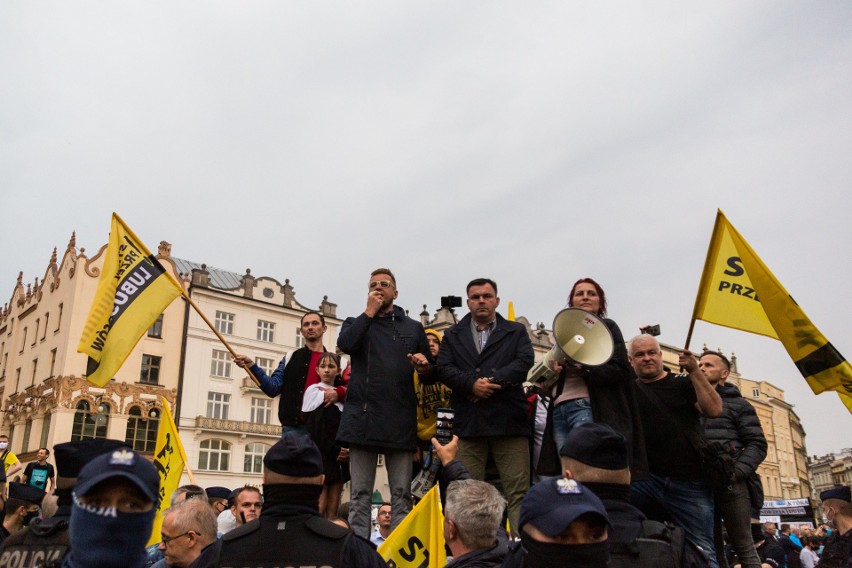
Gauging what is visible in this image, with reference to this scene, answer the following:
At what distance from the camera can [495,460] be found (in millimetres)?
5930

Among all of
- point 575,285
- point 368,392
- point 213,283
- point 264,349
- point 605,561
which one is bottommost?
point 605,561

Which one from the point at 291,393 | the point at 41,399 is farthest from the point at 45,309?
the point at 291,393

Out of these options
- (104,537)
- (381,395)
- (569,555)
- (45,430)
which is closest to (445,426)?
(381,395)

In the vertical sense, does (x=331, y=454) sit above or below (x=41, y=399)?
below

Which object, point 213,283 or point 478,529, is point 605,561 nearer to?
point 478,529

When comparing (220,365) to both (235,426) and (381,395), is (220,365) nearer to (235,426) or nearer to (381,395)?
(235,426)

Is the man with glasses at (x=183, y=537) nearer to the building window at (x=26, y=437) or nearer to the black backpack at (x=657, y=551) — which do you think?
the black backpack at (x=657, y=551)

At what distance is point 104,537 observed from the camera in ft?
8.87

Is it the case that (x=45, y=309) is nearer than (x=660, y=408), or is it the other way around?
(x=660, y=408)

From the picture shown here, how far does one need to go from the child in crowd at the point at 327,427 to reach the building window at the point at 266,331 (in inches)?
1636

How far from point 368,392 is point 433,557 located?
5.65 feet

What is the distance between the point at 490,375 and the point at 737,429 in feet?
7.62

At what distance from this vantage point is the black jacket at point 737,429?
6.20 metres

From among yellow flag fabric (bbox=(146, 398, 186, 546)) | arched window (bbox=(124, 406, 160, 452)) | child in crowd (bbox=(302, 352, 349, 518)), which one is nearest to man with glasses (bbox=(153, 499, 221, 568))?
child in crowd (bbox=(302, 352, 349, 518))
